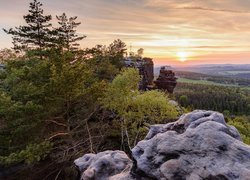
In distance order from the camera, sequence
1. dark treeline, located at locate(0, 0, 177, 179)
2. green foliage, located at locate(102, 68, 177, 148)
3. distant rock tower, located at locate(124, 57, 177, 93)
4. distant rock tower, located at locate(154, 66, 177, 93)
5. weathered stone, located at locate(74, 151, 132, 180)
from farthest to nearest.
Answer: distant rock tower, located at locate(154, 66, 177, 93) < distant rock tower, located at locate(124, 57, 177, 93) < green foliage, located at locate(102, 68, 177, 148) < dark treeline, located at locate(0, 0, 177, 179) < weathered stone, located at locate(74, 151, 132, 180)

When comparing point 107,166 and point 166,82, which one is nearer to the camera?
point 107,166

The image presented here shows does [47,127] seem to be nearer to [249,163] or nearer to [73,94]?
[73,94]

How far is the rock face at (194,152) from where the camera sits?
1469cm

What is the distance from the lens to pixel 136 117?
4222 cm

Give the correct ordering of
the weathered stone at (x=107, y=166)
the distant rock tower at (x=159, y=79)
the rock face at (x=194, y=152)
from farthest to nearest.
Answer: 1. the distant rock tower at (x=159, y=79)
2. the weathered stone at (x=107, y=166)
3. the rock face at (x=194, y=152)

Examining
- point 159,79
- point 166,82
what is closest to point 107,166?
point 166,82

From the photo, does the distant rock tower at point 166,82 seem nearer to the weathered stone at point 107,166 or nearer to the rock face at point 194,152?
the weathered stone at point 107,166

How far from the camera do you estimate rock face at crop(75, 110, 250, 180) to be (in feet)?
48.2

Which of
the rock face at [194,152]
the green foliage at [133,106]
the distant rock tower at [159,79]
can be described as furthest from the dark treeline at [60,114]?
the distant rock tower at [159,79]

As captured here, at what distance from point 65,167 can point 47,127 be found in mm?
6032

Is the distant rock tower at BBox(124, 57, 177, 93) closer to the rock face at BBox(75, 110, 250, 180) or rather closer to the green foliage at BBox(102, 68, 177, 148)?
the green foliage at BBox(102, 68, 177, 148)

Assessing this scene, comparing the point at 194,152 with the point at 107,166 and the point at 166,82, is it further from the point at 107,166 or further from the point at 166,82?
the point at 166,82

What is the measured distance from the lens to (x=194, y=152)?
1588cm

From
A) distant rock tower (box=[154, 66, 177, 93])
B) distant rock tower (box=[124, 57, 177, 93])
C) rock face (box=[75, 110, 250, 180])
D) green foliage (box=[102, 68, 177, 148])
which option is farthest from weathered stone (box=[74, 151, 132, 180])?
distant rock tower (box=[154, 66, 177, 93])
